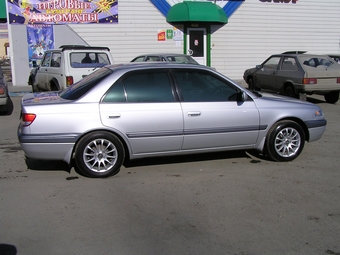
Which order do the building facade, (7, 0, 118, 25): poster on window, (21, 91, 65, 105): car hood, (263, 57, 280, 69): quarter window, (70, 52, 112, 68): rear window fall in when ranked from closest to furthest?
(21, 91, 65, 105): car hood < (70, 52, 112, 68): rear window < (263, 57, 280, 69): quarter window < (7, 0, 118, 25): poster on window < the building facade

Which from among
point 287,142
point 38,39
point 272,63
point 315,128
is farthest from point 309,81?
point 38,39

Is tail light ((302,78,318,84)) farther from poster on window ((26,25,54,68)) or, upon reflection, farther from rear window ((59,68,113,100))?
poster on window ((26,25,54,68))

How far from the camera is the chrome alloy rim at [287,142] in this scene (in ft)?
20.1

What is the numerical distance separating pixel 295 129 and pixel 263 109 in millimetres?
670

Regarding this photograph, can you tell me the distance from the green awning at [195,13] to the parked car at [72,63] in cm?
747

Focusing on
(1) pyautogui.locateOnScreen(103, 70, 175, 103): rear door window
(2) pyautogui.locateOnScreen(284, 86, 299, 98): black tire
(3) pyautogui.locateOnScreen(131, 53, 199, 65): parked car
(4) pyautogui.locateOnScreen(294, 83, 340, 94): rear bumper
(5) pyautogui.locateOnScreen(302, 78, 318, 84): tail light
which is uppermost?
(3) pyautogui.locateOnScreen(131, 53, 199, 65): parked car

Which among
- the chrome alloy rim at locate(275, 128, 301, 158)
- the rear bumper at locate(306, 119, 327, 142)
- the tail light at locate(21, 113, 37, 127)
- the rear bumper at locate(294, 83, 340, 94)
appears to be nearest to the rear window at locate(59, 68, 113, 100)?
the tail light at locate(21, 113, 37, 127)

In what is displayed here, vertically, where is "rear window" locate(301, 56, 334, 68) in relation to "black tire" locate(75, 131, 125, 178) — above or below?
above

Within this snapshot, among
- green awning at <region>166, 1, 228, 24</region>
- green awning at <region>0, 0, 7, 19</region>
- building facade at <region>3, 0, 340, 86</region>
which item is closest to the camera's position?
building facade at <region>3, 0, 340, 86</region>

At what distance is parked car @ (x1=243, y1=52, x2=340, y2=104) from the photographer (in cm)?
1130

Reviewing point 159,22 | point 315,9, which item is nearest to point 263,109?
point 159,22

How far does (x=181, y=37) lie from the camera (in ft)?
60.6

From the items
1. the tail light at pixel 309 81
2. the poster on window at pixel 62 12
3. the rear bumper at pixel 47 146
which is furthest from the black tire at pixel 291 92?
the poster on window at pixel 62 12

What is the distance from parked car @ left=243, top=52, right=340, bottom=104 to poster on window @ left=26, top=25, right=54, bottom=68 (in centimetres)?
934
